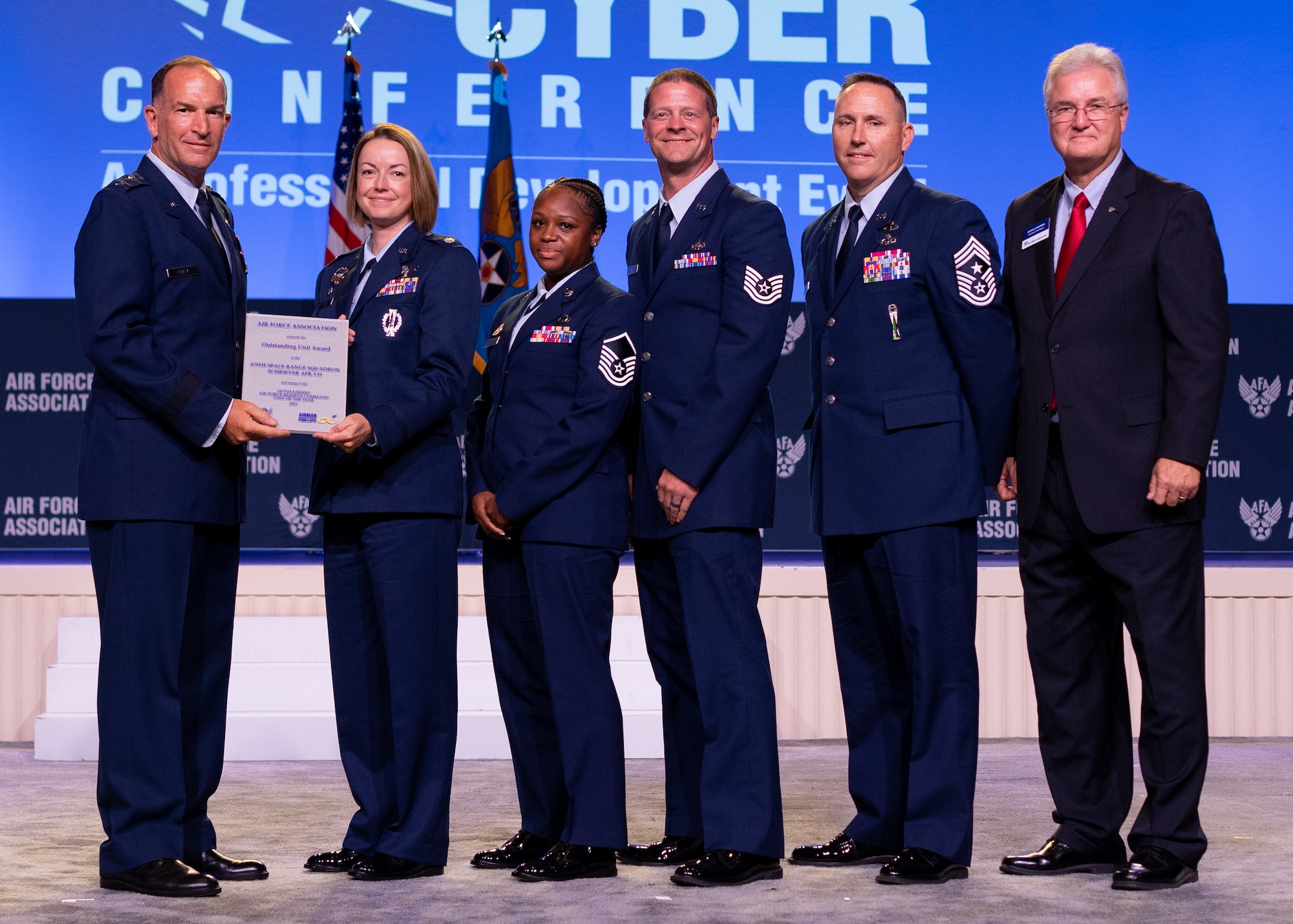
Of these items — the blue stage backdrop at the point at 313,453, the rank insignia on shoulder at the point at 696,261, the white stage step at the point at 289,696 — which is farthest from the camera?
the blue stage backdrop at the point at 313,453

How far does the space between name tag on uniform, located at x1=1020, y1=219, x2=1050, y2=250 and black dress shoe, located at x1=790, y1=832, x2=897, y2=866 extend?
1336 mm

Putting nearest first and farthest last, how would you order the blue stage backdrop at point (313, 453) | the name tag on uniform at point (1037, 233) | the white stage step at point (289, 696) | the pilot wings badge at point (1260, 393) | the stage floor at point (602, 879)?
the stage floor at point (602, 879) < the name tag on uniform at point (1037, 233) < the white stage step at point (289, 696) < the blue stage backdrop at point (313, 453) < the pilot wings badge at point (1260, 393)

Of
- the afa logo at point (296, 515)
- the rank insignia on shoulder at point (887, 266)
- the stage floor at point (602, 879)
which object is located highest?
the rank insignia on shoulder at point (887, 266)

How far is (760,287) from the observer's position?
2.80 meters

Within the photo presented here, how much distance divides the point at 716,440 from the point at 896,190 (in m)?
0.68

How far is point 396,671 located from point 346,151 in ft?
9.41

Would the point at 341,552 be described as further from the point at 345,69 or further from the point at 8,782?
the point at 345,69

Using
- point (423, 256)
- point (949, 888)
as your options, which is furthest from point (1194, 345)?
point (423, 256)

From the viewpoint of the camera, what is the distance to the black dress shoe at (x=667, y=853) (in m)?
2.92

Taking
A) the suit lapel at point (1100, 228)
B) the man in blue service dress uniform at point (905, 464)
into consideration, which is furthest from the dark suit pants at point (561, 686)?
the suit lapel at point (1100, 228)

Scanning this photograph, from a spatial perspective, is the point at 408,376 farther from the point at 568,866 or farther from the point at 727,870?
the point at 727,870

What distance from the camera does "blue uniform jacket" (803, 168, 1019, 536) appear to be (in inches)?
110

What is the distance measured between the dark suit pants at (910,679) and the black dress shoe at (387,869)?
914 mm

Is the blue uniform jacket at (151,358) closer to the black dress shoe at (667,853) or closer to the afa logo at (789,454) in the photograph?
the black dress shoe at (667,853)
